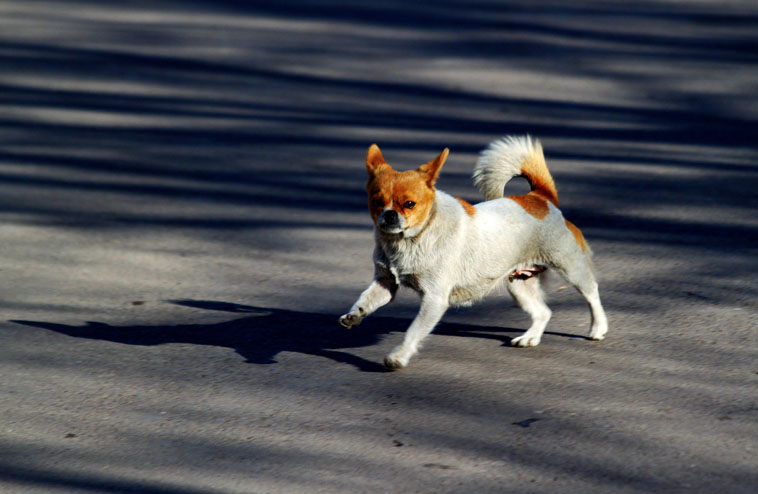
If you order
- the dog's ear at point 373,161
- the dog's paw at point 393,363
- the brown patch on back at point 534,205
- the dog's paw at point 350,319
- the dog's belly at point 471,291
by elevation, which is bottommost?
the dog's paw at point 393,363

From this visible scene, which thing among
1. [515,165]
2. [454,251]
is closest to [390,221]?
[454,251]

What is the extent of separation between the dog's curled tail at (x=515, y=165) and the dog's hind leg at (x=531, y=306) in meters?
0.43

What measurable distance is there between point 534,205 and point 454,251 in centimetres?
52

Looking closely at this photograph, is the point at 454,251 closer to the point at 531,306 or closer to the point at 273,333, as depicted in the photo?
the point at 531,306

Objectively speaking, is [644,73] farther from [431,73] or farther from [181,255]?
[181,255]

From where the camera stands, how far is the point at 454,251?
4625 mm

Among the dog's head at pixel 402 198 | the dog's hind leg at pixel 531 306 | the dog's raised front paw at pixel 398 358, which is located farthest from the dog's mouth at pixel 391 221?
the dog's hind leg at pixel 531 306

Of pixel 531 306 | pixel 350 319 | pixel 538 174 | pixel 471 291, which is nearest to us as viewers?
pixel 350 319


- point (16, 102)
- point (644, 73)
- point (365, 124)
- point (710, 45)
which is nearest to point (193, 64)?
point (16, 102)

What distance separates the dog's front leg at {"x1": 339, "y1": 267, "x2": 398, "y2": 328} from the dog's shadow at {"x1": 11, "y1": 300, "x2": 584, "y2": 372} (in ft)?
1.00

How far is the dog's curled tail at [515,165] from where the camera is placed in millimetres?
5094

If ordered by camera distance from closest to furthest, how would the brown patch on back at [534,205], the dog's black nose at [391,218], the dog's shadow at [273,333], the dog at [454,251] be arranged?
1. the dog's black nose at [391,218]
2. the dog at [454,251]
3. the brown patch on back at [534,205]
4. the dog's shadow at [273,333]

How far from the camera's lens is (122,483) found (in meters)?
3.69

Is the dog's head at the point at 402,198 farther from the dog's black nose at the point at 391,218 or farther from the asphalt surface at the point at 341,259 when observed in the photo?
the asphalt surface at the point at 341,259
